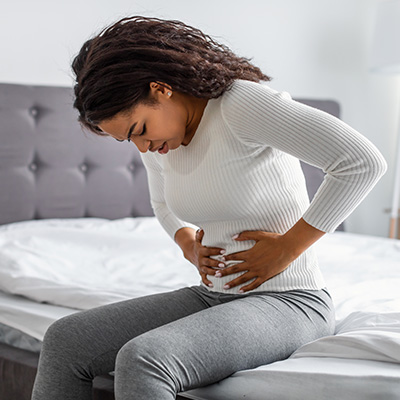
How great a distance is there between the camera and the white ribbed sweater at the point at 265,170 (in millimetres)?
1064

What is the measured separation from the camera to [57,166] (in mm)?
2391

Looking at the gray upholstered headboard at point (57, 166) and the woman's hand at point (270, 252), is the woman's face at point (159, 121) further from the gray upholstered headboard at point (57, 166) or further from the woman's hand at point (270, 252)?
the gray upholstered headboard at point (57, 166)

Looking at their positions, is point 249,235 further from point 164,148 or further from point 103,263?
point 103,263

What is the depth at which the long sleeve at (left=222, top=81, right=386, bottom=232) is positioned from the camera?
1.06 meters

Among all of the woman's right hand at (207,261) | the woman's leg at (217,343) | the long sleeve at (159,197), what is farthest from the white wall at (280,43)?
the woman's leg at (217,343)

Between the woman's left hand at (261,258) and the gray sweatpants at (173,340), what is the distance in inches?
1.3

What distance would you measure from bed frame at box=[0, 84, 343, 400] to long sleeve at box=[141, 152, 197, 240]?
0.89 metres

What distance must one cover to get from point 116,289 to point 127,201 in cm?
102

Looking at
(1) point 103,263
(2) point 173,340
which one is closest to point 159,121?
(2) point 173,340

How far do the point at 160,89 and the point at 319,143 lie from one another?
31 cm

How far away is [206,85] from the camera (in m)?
1.15

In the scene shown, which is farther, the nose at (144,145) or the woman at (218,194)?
the nose at (144,145)

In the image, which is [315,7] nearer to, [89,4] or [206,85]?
[89,4]

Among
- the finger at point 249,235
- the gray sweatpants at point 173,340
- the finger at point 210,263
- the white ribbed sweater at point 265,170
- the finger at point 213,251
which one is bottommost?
the gray sweatpants at point 173,340
